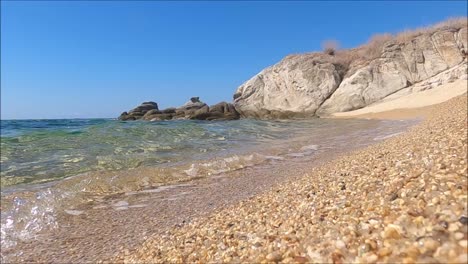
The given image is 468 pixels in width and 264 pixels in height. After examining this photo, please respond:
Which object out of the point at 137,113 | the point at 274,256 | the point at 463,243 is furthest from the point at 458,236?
the point at 137,113

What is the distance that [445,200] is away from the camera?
7.64 ft

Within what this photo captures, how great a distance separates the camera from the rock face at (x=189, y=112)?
37.2m

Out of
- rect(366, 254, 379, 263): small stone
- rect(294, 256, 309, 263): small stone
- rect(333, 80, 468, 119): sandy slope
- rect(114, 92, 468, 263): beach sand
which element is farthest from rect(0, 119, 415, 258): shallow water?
rect(333, 80, 468, 119): sandy slope

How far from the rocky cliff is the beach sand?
27.2m

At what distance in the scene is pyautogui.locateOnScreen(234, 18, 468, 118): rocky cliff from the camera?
28531 millimetres

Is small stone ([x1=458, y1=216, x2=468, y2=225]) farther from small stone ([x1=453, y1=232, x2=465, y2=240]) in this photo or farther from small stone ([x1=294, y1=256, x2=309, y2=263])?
small stone ([x1=294, y1=256, x2=309, y2=263])

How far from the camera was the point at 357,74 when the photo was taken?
3086 centimetres

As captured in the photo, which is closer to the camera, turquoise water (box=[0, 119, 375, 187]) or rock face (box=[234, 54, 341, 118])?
turquoise water (box=[0, 119, 375, 187])

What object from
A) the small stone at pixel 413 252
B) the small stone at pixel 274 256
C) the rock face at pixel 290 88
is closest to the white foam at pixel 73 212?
the small stone at pixel 274 256

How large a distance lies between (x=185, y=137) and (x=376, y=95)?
20.4 meters

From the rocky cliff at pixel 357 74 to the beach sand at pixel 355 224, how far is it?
89.4ft

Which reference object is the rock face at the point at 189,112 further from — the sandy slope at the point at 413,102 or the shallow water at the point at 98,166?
the shallow water at the point at 98,166

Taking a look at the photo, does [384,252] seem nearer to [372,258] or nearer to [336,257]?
[372,258]

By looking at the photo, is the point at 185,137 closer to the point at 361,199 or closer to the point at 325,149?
the point at 325,149
